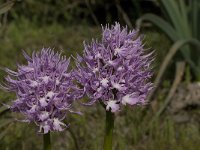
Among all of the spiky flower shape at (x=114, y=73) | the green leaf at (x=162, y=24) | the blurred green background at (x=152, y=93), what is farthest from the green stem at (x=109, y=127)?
the green leaf at (x=162, y=24)

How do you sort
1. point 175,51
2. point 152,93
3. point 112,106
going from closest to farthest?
point 112,106 → point 175,51 → point 152,93

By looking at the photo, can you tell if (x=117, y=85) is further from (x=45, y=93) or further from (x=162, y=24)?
(x=162, y=24)

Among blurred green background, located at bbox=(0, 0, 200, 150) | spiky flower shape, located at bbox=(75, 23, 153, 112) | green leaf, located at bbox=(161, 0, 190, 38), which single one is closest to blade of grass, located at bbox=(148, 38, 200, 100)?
blurred green background, located at bbox=(0, 0, 200, 150)

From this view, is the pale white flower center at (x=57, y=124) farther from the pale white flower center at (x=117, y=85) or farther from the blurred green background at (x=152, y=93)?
the blurred green background at (x=152, y=93)

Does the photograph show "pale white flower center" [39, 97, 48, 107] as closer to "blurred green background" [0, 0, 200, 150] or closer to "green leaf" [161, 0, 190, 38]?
"blurred green background" [0, 0, 200, 150]

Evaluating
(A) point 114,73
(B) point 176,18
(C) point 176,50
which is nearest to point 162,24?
(B) point 176,18

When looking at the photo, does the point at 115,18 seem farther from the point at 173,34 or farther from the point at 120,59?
the point at 120,59

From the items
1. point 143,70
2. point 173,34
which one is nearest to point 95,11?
point 173,34
